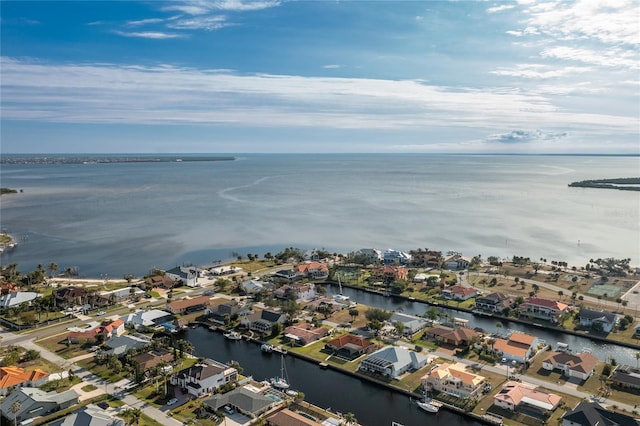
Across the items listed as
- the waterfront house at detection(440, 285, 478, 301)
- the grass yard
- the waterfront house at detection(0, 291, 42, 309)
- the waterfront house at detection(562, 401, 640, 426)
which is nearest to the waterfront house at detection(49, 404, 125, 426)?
the grass yard

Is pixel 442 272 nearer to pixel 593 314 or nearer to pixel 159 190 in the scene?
pixel 593 314

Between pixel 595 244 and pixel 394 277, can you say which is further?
pixel 595 244

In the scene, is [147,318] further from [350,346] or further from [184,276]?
[350,346]

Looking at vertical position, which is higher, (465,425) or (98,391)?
(98,391)

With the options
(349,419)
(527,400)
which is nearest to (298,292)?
(349,419)

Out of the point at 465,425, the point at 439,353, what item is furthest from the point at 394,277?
the point at 465,425

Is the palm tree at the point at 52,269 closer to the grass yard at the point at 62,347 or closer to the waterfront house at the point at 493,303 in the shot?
the grass yard at the point at 62,347
